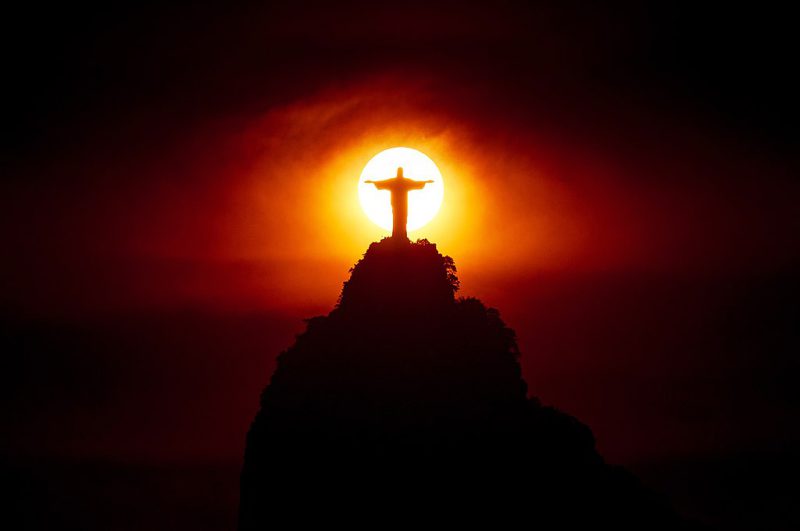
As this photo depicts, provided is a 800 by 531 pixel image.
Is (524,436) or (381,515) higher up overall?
(524,436)

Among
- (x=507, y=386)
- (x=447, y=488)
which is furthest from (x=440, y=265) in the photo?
(x=447, y=488)

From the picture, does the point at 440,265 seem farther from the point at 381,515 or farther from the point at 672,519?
the point at 672,519

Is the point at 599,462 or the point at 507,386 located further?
the point at 599,462

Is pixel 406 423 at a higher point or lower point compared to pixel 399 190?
lower

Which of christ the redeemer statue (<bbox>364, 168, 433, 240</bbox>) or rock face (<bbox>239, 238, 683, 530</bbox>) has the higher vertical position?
christ the redeemer statue (<bbox>364, 168, 433, 240</bbox>)

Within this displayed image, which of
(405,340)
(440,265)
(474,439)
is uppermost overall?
(440,265)
